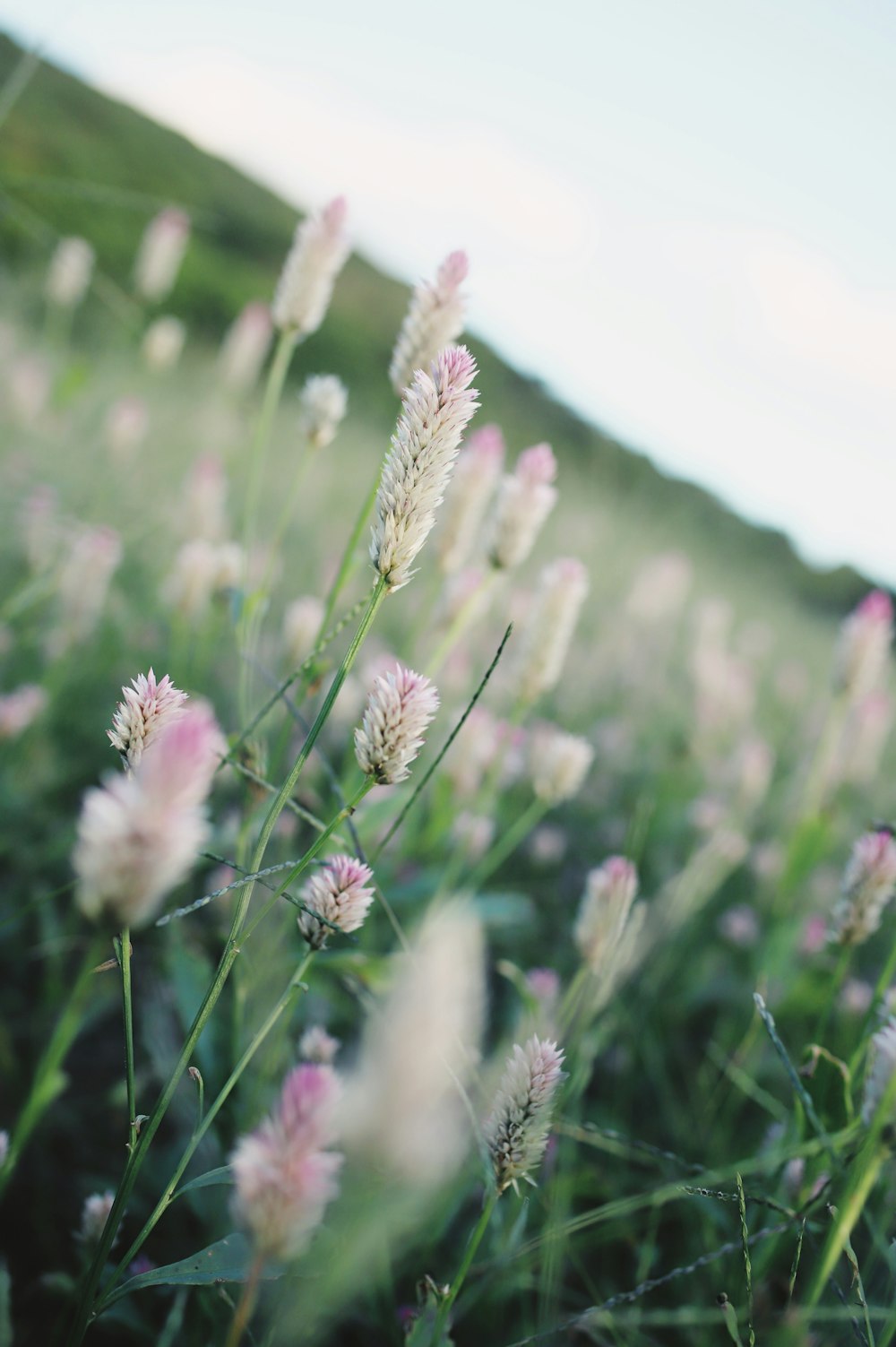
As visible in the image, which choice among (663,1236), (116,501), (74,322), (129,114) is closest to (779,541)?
(74,322)

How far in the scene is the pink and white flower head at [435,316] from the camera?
36.8 inches

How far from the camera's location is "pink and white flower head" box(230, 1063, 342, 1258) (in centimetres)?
47

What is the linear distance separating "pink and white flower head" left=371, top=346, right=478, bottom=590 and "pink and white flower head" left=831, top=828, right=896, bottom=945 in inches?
25.6

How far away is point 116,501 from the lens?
13.1ft

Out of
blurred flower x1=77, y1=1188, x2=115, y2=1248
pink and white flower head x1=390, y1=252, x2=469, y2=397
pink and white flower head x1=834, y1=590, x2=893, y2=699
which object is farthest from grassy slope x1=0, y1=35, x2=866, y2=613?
blurred flower x1=77, y1=1188, x2=115, y2=1248

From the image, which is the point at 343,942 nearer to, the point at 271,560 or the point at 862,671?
the point at 271,560

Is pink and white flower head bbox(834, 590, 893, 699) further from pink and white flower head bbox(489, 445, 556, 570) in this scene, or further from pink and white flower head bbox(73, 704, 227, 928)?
pink and white flower head bbox(73, 704, 227, 928)

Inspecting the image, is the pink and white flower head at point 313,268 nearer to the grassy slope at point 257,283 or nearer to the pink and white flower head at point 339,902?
the pink and white flower head at point 339,902

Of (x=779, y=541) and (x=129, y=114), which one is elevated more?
(x=129, y=114)

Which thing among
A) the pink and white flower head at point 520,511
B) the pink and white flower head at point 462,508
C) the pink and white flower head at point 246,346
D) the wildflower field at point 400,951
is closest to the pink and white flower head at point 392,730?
the wildflower field at point 400,951

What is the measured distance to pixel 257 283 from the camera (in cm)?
2166

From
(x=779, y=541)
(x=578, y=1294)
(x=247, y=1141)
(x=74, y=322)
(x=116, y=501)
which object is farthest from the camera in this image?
(x=779, y=541)

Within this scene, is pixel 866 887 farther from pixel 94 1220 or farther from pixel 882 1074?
pixel 94 1220

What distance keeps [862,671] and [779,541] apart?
81.7ft
